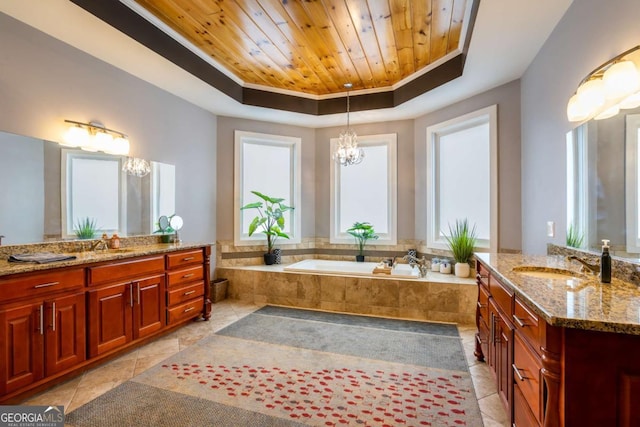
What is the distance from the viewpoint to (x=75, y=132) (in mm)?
Answer: 2633

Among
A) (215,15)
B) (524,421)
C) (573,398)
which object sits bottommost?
(524,421)

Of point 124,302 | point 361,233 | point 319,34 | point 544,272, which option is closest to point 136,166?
point 124,302

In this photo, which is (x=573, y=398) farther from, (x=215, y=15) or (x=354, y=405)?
(x=215, y=15)

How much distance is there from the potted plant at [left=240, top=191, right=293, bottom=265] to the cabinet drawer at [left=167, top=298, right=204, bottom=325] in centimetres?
121

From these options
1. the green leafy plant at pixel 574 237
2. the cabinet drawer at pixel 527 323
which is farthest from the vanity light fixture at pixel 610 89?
the cabinet drawer at pixel 527 323

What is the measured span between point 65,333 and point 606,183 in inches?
135

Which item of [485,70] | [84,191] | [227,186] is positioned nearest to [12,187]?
[84,191]

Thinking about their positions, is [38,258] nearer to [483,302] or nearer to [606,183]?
[483,302]

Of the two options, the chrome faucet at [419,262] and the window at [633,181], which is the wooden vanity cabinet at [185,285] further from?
the window at [633,181]

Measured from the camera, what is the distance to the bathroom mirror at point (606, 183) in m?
1.52

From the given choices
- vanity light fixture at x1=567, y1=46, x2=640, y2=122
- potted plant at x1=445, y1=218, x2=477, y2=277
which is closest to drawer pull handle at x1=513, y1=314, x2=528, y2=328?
vanity light fixture at x1=567, y1=46, x2=640, y2=122

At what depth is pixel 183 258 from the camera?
3143 mm

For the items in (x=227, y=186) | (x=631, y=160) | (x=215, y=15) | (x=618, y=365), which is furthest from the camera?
(x=227, y=186)

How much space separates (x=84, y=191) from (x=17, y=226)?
0.55m
